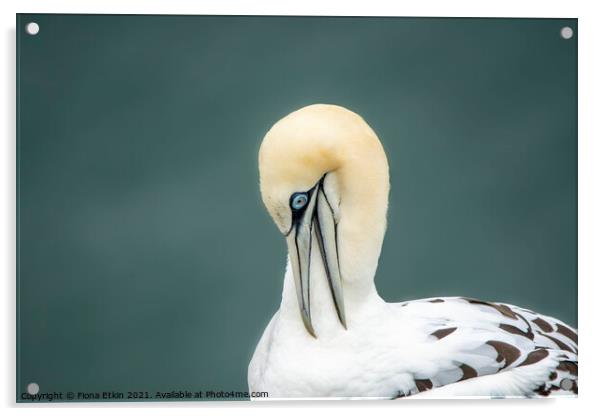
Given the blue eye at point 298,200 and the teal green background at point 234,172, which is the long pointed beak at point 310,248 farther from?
the teal green background at point 234,172

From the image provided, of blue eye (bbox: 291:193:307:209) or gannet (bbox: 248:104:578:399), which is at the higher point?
blue eye (bbox: 291:193:307:209)

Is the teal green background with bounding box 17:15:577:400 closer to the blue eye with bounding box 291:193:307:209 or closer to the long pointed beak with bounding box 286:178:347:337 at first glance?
the long pointed beak with bounding box 286:178:347:337

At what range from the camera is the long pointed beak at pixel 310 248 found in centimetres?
346

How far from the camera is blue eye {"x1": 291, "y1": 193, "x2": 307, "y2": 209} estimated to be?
11.0ft

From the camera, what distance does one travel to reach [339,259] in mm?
3600

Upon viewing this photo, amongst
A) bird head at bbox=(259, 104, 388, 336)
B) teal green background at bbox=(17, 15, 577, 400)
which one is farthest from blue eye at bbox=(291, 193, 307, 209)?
teal green background at bbox=(17, 15, 577, 400)

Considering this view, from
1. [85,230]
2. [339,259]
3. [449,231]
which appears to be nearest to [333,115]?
[339,259]

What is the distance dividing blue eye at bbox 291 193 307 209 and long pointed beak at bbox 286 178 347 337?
1.6 inches

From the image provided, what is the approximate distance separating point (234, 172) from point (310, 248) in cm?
67

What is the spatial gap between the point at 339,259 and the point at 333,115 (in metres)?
0.57

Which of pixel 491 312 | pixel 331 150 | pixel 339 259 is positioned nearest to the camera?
pixel 331 150

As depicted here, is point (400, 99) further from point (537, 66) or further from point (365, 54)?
point (537, 66)

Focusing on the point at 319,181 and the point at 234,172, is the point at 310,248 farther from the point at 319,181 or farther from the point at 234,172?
the point at 234,172

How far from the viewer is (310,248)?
3.51 metres
